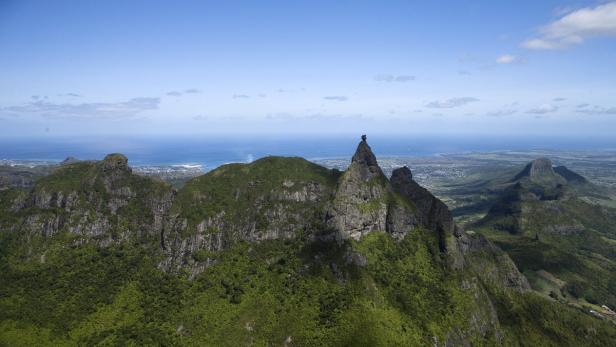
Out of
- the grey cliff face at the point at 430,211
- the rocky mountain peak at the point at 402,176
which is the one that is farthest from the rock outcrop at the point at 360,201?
the rocky mountain peak at the point at 402,176

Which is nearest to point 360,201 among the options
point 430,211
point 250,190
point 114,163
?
point 430,211

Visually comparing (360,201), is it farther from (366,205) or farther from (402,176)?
(402,176)

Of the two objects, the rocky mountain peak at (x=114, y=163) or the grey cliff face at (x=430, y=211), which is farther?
the rocky mountain peak at (x=114, y=163)

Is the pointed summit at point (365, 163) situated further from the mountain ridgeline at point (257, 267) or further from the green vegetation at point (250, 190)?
the green vegetation at point (250, 190)

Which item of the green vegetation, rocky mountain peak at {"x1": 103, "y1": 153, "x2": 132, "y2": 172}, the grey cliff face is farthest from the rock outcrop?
rocky mountain peak at {"x1": 103, "y1": 153, "x2": 132, "y2": 172}

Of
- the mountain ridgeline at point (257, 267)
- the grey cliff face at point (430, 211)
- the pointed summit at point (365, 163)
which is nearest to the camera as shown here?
the mountain ridgeline at point (257, 267)

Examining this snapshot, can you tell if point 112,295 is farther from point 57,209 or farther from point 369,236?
point 369,236

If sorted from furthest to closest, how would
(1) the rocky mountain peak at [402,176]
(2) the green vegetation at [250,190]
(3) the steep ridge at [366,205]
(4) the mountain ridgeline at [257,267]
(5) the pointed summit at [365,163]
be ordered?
(1) the rocky mountain peak at [402,176]
(5) the pointed summit at [365,163]
(2) the green vegetation at [250,190]
(3) the steep ridge at [366,205]
(4) the mountain ridgeline at [257,267]

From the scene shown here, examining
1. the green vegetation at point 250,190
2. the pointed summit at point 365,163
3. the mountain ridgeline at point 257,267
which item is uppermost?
the pointed summit at point 365,163

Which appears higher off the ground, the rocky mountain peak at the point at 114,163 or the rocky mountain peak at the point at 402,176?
the rocky mountain peak at the point at 114,163

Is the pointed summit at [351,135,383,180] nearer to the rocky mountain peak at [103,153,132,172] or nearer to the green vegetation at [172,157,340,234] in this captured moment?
the green vegetation at [172,157,340,234]
